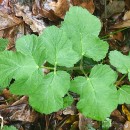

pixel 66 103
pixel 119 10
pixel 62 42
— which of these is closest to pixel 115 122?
pixel 66 103

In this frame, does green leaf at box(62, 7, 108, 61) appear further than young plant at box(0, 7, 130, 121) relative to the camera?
Yes

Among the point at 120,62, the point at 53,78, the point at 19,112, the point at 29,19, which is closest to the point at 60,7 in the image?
the point at 29,19

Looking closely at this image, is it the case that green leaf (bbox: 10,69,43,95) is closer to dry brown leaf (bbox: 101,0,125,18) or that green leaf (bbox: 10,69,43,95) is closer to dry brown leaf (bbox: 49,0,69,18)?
dry brown leaf (bbox: 49,0,69,18)

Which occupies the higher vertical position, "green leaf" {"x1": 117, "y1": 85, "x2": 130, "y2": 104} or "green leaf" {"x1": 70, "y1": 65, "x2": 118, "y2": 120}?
"green leaf" {"x1": 70, "y1": 65, "x2": 118, "y2": 120}

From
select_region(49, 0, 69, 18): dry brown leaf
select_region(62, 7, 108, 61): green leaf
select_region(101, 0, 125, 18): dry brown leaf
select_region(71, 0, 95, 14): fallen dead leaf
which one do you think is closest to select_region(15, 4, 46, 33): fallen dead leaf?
select_region(49, 0, 69, 18): dry brown leaf

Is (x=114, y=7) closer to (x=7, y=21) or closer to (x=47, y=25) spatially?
(x=47, y=25)
